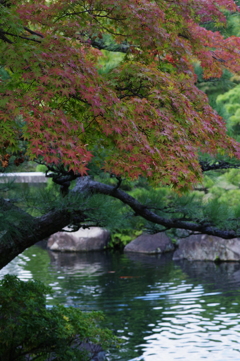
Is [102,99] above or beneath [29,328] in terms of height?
above

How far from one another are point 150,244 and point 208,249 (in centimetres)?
201

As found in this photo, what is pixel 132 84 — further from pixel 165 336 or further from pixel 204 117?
pixel 165 336

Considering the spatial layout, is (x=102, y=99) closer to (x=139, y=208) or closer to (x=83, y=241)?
(x=139, y=208)

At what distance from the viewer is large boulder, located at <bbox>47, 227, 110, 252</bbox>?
15.3 meters

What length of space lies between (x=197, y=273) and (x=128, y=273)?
148 cm

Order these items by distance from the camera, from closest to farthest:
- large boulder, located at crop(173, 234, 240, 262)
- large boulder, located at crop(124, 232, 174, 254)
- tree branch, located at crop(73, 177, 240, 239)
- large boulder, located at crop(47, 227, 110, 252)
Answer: tree branch, located at crop(73, 177, 240, 239) < large boulder, located at crop(173, 234, 240, 262) < large boulder, located at crop(124, 232, 174, 254) < large boulder, located at crop(47, 227, 110, 252)

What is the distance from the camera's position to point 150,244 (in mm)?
14633

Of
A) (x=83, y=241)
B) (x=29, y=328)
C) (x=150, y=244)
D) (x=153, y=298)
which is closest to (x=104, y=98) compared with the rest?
(x=29, y=328)

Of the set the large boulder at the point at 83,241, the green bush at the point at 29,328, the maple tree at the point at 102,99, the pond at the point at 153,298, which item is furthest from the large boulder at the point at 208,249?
the green bush at the point at 29,328

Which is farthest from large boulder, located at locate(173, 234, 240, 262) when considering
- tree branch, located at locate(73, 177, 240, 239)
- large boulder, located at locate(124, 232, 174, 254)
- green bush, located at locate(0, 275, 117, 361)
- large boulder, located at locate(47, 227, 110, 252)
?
green bush, located at locate(0, 275, 117, 361)

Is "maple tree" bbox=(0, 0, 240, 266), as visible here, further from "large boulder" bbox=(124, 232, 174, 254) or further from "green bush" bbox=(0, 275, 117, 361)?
"large boulder" bbox=(124, 232, 174, 254)

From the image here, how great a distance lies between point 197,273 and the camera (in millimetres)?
11500

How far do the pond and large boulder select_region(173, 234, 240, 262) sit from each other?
41 cm

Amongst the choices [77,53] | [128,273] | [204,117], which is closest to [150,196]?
[204,117]
